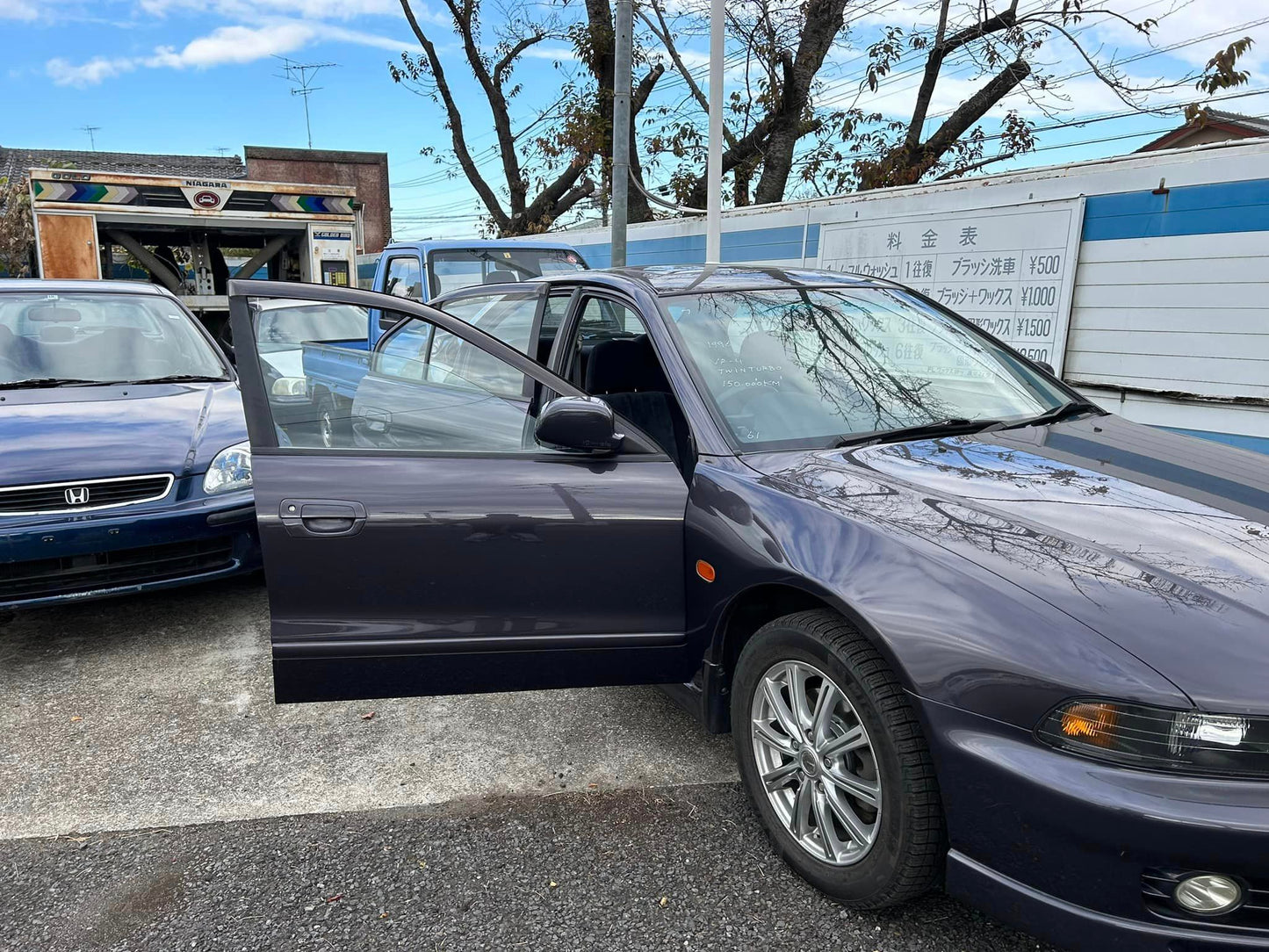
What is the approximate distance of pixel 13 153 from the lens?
40000 millimetres

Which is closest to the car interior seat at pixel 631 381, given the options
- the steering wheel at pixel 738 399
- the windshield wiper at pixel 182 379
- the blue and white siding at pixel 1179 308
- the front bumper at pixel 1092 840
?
the steering wheel at pixel 738 399

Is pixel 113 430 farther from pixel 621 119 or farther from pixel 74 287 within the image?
pixel 621 119

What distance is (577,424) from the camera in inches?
102

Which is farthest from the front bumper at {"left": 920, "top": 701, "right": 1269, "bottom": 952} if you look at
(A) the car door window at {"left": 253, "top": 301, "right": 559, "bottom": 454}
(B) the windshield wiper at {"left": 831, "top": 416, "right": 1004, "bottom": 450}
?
(A) the car door window at {"left": 253, "top": 301, "right": 559, "bottom": 454}

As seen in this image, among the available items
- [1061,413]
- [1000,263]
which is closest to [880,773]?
[1061,413]

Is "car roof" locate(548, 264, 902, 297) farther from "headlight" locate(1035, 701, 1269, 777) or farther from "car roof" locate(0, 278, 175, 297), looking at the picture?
"car roof" locate(0, 278, 175, 297)

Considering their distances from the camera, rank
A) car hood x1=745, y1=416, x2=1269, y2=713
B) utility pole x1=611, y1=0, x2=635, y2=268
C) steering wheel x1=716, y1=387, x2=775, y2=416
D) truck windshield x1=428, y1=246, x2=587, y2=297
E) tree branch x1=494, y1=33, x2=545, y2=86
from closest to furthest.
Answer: car hood x1=745, y1=416, x2=1269, y2=713 → steering wheel x1=716, y1=387, x2=775, y2=416 → truck windshield x1=428, y1=246, x2=587, y2=297 → utility pole x1=611, y1=0, x2=635, y2=268 → tree branch x1=494, y1=33, x2=545, y2=86

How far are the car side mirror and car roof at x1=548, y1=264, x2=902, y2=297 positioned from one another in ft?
2.37

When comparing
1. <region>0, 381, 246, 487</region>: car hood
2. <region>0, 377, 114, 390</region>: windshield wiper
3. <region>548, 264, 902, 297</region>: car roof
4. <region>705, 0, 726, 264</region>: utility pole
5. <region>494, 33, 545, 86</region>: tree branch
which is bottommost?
<region>0, 381, 246, 487</region>: car hood

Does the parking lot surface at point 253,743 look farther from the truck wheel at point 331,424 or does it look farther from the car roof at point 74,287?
the car roof at point 74,287

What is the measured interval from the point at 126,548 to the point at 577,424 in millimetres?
2304

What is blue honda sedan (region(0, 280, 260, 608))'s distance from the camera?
3.62 metres

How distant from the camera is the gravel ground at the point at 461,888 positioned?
219 centimetres

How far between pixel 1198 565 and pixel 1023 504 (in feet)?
1.29
